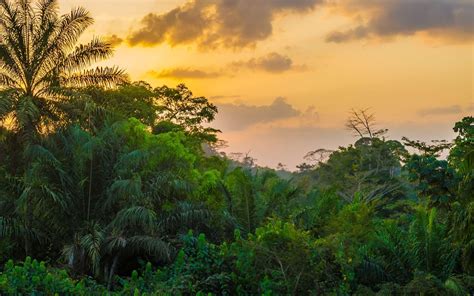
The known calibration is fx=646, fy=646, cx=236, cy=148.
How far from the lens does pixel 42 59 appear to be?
22.8 metres

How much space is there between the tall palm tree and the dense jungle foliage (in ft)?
0.16

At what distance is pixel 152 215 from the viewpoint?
710 inches

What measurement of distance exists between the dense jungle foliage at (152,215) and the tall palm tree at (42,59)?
5 centimetres

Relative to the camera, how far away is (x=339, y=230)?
19.4 metres

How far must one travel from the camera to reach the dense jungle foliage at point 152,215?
48.4 feet

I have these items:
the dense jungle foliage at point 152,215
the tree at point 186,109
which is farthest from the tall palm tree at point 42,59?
the tree at point 186,109

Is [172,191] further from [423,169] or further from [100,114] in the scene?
[423,169]

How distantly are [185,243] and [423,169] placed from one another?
7.60 meters

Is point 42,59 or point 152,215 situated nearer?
point 152,215

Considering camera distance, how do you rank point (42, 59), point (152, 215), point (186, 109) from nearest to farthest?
point (152, 215) → point (42, 59) → point (186, 109)

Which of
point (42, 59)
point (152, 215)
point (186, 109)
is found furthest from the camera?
point (186, 109)

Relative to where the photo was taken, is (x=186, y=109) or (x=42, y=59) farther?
(x=186, y=109)

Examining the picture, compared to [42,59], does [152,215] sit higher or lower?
lower

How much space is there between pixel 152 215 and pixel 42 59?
8253 millimetres
